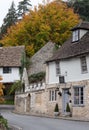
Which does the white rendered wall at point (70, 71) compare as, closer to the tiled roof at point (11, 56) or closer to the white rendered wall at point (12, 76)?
the tiled roof at point (11, 56)

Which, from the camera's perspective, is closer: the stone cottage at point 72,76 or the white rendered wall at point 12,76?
→ the stone cottage at point 72,76

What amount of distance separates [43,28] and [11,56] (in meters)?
7.52

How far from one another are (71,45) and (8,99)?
24.6 meters

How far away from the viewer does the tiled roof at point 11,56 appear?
60.0m

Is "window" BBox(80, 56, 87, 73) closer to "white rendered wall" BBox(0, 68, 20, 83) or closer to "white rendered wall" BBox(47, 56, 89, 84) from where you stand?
"white rendered wall" BBox(47, 56, 89, 84)

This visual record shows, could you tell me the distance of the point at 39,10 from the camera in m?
69.8

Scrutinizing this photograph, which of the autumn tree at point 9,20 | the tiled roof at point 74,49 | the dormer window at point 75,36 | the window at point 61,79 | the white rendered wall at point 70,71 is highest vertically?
the autumn tree at point 9,20

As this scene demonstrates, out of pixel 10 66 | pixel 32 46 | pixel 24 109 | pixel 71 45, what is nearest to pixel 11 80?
pixel 10 66

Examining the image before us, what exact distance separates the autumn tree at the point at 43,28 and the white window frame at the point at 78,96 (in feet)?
92.8

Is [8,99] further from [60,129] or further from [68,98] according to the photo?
[60,129]

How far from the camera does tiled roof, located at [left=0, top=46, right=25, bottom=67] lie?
60.0 m

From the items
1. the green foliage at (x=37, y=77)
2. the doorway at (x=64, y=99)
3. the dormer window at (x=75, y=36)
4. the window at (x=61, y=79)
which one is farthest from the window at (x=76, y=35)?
the green foliage at (x=37, y=77)

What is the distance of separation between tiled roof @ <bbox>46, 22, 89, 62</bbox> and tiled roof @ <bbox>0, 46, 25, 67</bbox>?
19.1 metres

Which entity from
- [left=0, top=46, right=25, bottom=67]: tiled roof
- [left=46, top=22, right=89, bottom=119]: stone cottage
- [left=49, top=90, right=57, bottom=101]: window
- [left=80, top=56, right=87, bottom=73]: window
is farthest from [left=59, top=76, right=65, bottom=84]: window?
[left=0, top=46, right=25, bottom=67]: tiled roof
